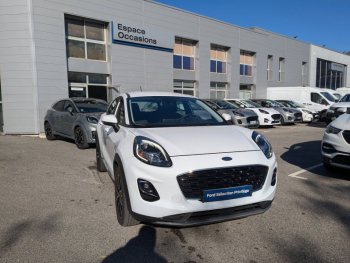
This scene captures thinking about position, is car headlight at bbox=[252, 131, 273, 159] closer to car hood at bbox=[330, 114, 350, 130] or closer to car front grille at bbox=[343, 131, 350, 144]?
car front grille at bbox=[343, 131, 350, 144]

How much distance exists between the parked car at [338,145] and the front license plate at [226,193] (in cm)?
279

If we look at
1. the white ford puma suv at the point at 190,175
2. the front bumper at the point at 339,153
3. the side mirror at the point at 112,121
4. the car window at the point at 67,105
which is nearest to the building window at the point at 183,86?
the car window at the point at 67,105

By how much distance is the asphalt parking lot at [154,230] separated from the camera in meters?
2.62

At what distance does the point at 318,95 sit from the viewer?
1756cm

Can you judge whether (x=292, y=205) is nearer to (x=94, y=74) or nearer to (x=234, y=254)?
(x=234, y=254)

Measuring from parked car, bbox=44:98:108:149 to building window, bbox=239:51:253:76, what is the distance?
15919 mm

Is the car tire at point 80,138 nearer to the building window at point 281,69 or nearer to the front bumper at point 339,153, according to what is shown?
the front bumper at point 339,153

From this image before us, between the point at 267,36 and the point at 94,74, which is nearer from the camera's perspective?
the point at 94,74

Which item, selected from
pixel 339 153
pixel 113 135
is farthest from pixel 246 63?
pixel 113 135

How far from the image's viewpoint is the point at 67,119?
8414mm

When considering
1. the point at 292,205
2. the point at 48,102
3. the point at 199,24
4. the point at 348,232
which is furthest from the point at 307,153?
the point at 199,24

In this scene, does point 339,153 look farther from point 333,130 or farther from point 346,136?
point 333,130

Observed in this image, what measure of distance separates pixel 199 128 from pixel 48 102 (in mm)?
10860

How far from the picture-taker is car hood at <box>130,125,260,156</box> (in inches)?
112
